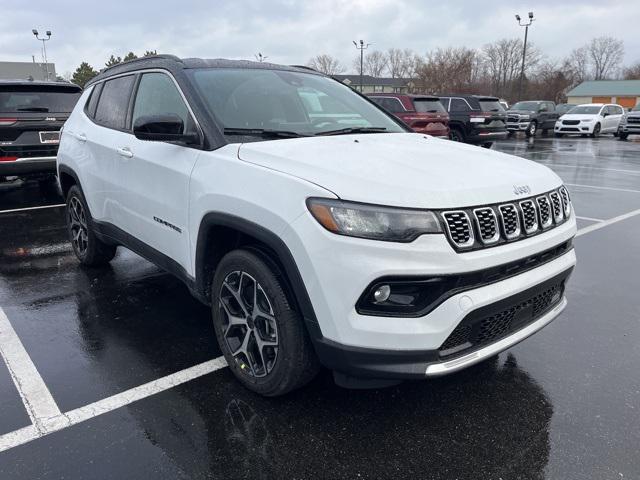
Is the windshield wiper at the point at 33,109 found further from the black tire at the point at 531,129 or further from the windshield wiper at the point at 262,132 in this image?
the black tire at the point at 531,129

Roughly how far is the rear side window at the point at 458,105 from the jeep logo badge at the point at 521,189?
15355mm

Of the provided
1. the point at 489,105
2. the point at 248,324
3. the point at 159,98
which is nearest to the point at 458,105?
the point at 489,105

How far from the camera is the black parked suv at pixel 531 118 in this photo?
86.1 ft

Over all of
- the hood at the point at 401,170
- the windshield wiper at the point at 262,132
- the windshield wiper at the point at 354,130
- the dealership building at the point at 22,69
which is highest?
the dealership building at the point at 22,69

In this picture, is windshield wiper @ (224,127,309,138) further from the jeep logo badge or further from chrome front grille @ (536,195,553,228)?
chrome front grille @ (536,195,553,228)

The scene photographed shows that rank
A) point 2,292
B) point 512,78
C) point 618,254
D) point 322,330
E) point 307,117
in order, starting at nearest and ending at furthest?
point 322,330, point 307,117, point 2,292, point 618,254, point 512,78

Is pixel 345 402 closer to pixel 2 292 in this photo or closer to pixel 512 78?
pixel 2 292

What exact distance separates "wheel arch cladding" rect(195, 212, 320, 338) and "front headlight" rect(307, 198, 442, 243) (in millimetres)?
306

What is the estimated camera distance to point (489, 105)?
1762 centimetres

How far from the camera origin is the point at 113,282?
4957 mm

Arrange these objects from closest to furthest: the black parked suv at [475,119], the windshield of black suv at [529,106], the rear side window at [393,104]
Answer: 1. the rear side window at [393,104]
2. the black parked suv at [475,119]
3. the windshield of black suv at [529,106]

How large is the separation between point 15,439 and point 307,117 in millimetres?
2514

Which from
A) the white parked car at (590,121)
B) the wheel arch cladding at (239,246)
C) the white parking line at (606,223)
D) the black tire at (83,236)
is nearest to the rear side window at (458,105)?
the white parking line at (606,223)

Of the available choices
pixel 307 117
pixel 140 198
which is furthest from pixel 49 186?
pixel 307 117
